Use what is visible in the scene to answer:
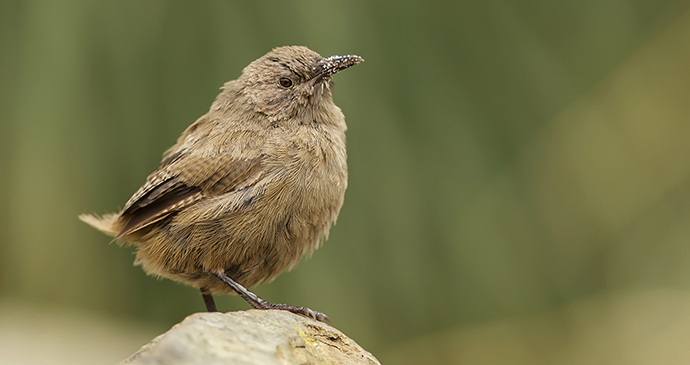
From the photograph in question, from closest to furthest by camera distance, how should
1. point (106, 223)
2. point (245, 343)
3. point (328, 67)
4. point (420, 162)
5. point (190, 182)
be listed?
point (245, 343) → point (190, 182) → point (328, 67) → point (106, 223) → point (420, 162)

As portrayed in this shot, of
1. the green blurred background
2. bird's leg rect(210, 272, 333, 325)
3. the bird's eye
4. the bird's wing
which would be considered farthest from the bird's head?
the green blurred background

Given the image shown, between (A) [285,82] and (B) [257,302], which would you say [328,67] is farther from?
(B) [257,302]

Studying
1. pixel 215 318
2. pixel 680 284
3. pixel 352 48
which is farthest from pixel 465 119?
pixel 215 318

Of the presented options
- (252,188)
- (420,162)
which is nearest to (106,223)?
(252,188)

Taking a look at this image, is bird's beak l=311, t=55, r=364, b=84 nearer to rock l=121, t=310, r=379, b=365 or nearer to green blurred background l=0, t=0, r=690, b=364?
green blurred background l=0, t=0, r=690, b=364

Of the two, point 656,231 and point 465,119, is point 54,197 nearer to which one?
point 465,119

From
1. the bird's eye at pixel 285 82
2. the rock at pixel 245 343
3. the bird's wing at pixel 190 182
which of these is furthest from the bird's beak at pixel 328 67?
the rock at pixel 245 343
